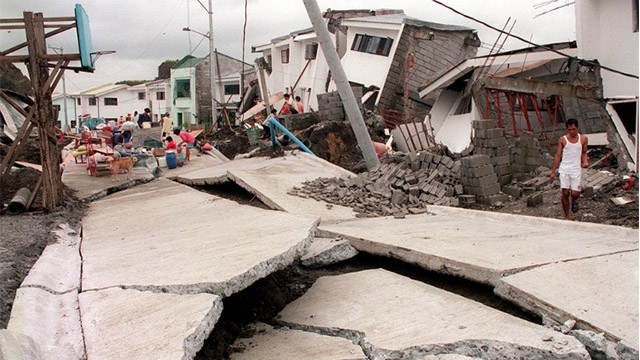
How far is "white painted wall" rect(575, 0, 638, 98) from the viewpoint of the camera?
40.1ft

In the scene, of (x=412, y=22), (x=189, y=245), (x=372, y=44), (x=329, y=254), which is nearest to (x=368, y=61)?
(x=372, y=44)

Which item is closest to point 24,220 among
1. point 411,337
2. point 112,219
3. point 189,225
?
point 112,219

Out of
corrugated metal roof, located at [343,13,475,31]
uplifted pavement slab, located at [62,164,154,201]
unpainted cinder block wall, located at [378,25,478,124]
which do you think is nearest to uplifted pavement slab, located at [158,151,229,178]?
uplifted pavement slab, located at [62,164,154,201]

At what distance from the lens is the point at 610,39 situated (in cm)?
1277

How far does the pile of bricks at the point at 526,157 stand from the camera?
1062 centimetres

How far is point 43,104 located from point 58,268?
3.72 meters

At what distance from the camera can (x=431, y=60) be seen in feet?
77.1

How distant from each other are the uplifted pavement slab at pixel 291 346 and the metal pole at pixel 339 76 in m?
6.76

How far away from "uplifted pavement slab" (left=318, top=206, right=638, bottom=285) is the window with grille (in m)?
16.9

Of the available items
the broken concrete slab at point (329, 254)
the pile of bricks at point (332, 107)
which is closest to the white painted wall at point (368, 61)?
the pile of bricks at point (332, 107)

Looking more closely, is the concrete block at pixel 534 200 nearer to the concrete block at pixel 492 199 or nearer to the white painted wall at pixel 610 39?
the concrete block at pixel 492 199

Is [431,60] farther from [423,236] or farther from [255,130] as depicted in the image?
[423,236]

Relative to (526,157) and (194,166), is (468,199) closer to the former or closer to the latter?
(526,157)

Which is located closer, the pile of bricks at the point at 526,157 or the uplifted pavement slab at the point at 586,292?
the uplifted pavement slab at the point at 586,292
